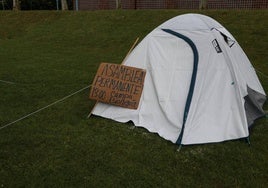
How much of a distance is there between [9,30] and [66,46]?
16.8ft

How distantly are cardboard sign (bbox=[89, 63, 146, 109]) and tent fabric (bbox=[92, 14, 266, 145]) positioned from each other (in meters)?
0.11

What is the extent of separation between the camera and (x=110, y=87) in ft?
20.0

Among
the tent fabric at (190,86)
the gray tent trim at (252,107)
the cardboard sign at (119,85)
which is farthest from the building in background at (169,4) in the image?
the cardboard sign at (119,85)

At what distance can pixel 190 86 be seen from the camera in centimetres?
542

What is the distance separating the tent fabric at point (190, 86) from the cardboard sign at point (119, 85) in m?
0.11

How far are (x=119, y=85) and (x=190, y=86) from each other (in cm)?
122

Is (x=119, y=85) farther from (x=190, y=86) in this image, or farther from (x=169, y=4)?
(x=169, y=4)

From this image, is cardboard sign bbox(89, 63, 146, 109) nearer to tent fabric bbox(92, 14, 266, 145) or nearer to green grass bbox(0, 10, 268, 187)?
tent fabric bbox(92, 14, 266, 145)

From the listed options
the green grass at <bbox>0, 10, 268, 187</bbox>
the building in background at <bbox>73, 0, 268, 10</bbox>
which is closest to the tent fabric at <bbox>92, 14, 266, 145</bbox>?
the green grass at <bbox>0, 10, 268, 187</bbox>

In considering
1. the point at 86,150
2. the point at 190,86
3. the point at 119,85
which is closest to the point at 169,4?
the point at 119,85

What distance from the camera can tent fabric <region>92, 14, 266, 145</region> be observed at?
5.31 meters

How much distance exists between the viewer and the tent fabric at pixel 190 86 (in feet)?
17.4

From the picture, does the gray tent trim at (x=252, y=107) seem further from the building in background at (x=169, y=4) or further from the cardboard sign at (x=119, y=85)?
the building in background at (x=169, y=4)

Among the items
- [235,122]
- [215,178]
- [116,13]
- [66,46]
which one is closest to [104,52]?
[66,46]
